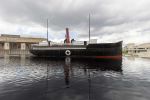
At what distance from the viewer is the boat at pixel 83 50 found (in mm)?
50469

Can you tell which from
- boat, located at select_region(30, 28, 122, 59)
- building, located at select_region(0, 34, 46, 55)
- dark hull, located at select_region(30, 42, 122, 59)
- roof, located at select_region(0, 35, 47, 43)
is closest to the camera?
dark hull, located at select_region(30, 42, 122, 59)

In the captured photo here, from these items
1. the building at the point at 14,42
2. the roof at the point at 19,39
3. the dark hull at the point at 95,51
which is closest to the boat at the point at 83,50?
the dark hull at the point at 95,51

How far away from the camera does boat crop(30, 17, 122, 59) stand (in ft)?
166

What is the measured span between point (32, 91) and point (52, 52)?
43020 millimetres

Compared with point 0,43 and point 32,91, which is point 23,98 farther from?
point 0,43

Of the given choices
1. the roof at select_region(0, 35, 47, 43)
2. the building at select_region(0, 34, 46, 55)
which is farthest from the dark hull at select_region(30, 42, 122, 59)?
the roof at select_region(0, 35, 47, 43)

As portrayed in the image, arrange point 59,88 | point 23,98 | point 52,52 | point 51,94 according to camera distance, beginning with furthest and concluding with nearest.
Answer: point 52,52
point 59,88
point 51,94
point 23,98

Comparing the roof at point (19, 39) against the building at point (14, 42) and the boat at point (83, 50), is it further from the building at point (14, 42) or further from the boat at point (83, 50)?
the boat at point (83, 50)

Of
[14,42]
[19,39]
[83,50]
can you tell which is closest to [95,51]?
[83,50]

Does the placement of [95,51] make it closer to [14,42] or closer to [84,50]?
[84,50]

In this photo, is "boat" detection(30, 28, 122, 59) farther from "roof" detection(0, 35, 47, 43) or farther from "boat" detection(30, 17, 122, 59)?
"roof" detection(0, 35, 47, 43)

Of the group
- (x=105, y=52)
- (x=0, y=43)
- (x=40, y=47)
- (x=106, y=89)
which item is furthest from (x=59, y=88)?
(x=0, y=43)

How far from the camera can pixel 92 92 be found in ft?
44.8

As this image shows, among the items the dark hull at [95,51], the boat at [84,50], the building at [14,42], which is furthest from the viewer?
the building at [14,42]
